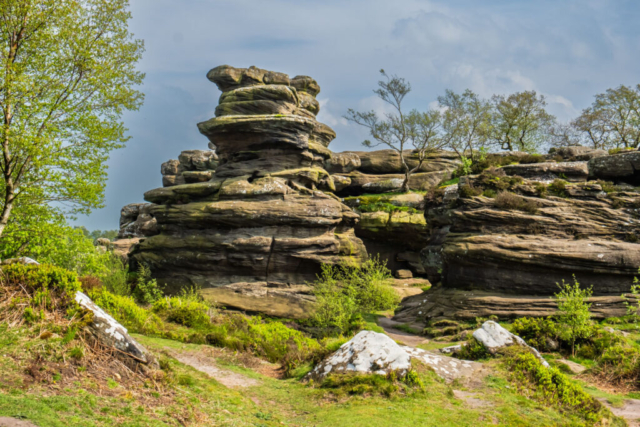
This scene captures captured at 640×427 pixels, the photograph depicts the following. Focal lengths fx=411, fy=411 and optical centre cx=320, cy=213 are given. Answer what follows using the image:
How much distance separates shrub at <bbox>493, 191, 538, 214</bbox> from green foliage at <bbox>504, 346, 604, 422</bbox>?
2106cm

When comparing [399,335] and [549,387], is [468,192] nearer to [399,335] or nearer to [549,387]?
[399,335]

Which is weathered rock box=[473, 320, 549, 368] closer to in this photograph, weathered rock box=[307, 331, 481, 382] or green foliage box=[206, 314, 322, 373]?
weathered rock box=[307, 331, 481, 382]

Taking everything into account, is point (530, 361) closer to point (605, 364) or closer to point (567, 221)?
Result: point (605, 364)

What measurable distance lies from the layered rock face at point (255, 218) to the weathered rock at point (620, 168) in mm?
24115

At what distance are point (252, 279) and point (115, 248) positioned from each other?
24949mm

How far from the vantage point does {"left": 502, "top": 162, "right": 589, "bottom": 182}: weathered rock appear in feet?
121

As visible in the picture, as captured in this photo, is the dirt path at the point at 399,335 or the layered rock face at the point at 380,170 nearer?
the dirt path at the point at 399,335

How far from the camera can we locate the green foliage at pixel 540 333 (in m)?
22.0

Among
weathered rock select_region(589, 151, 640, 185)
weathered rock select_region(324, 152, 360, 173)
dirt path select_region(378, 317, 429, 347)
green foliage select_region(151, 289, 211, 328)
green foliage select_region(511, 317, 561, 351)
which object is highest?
weathered rock select_region(324, 152, 360, 173)

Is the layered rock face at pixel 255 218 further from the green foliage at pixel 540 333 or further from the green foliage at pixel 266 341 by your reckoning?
the green foliage at pixel 540 333

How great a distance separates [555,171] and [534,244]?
1026 cm

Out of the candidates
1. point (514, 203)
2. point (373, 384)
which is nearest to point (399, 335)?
point (514, 203)

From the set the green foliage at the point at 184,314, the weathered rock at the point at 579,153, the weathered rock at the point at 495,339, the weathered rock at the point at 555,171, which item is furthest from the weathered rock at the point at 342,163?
the weathered rock at the point at 495,339

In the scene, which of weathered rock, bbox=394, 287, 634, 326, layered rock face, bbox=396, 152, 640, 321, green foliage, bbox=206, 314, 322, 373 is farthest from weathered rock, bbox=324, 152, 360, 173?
green foliage, bbox=206, 314, 322, 373
